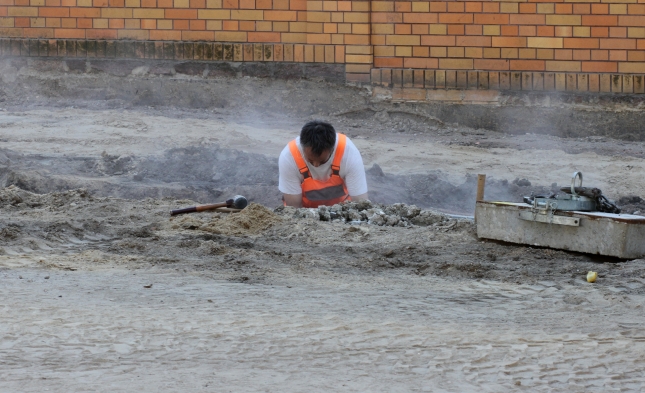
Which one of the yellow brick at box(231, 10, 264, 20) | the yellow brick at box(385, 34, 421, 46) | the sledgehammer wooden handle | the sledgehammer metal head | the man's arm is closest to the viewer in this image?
the sledgehammer wooden handle

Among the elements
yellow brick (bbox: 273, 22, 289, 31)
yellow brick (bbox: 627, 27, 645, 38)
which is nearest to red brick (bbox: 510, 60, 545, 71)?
yellow brick (bbox: 627, 27, 645, 38)

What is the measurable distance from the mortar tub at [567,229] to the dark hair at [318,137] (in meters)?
1.49

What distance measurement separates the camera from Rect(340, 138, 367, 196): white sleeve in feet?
22.2

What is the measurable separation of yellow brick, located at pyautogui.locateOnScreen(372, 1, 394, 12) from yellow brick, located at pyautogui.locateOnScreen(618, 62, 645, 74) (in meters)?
2.44

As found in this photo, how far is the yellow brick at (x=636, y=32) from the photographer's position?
29.5ft

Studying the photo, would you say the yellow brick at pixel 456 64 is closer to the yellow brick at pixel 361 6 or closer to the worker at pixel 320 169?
the yellow brick at pixel 361 6

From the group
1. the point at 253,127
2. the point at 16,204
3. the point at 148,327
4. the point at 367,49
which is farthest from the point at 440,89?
the point at 148,327

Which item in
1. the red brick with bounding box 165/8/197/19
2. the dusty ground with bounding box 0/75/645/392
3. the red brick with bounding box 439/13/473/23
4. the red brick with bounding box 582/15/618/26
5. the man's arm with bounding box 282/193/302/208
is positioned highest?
the red brick with bounding box 165/8/197/19

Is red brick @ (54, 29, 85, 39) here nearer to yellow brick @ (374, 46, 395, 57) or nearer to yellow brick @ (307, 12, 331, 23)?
yellow brick @ (307, 12, 331, 23)

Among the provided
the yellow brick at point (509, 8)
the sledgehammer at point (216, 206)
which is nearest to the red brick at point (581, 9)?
the yellow brick at point (509, 8)

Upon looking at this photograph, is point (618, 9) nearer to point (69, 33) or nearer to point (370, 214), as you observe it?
point (370, 214)

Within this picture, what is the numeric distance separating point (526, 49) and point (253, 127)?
2972 millimetres

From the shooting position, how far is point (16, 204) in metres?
6.62

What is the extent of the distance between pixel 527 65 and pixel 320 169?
341 cm
